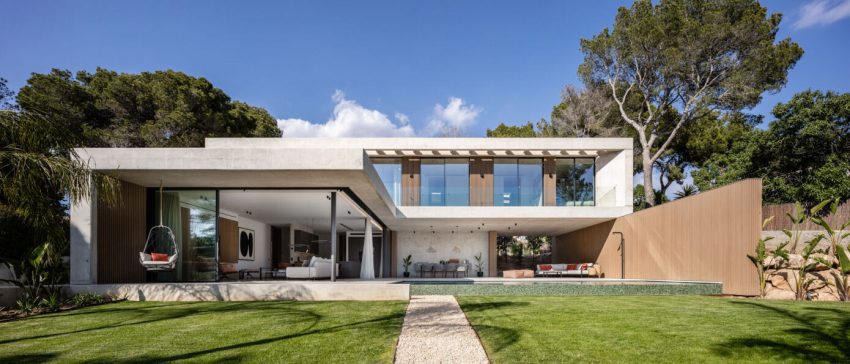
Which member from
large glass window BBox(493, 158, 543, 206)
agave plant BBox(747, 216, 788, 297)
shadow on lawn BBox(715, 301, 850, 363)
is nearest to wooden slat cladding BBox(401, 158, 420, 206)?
large glass window BBox(493, 158, 543, 206)

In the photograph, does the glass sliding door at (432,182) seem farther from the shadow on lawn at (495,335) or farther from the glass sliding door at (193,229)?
the shadow on lawn at (495,335)

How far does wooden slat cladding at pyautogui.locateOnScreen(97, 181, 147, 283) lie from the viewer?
950 cm

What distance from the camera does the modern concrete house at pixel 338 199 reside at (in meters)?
8.93

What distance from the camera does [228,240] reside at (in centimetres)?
1565

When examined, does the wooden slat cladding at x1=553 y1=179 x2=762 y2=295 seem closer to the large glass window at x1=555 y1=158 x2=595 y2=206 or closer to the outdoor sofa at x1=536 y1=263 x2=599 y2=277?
the outdoor sofa at x1=536 y1=263 x2=599 y2=277

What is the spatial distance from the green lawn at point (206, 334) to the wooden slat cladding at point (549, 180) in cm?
1122

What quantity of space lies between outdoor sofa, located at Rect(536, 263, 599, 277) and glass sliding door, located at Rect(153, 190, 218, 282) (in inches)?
495

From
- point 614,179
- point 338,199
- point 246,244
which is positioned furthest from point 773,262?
point 246,244

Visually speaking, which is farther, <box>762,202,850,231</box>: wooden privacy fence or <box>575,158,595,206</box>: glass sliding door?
<box>575,158,595,206</box>: glass sliding door

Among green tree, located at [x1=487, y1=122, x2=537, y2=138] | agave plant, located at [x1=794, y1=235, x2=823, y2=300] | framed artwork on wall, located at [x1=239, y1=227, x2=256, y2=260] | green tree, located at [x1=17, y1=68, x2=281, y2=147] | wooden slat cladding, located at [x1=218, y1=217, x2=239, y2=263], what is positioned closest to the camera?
agave plant, located at [x1=794, y1=235, x2=823, y2=300]

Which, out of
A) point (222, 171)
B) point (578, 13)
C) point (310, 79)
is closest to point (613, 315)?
point (222, 171)

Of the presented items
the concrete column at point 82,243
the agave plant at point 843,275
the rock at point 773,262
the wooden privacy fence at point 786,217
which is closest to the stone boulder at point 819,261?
the agave plant at point 843,275

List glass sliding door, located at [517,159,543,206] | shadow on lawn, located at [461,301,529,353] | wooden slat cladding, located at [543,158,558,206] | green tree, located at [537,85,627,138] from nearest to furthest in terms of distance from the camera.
Answer: shadow on lawn, located at [461,301,529,353] → glass sliding door, located at [517,159,543,206] → wooden slat cladding, located at [543,158,558,206] → green tree, located at [537,85,627,138]

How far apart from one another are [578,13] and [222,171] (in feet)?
56.6
